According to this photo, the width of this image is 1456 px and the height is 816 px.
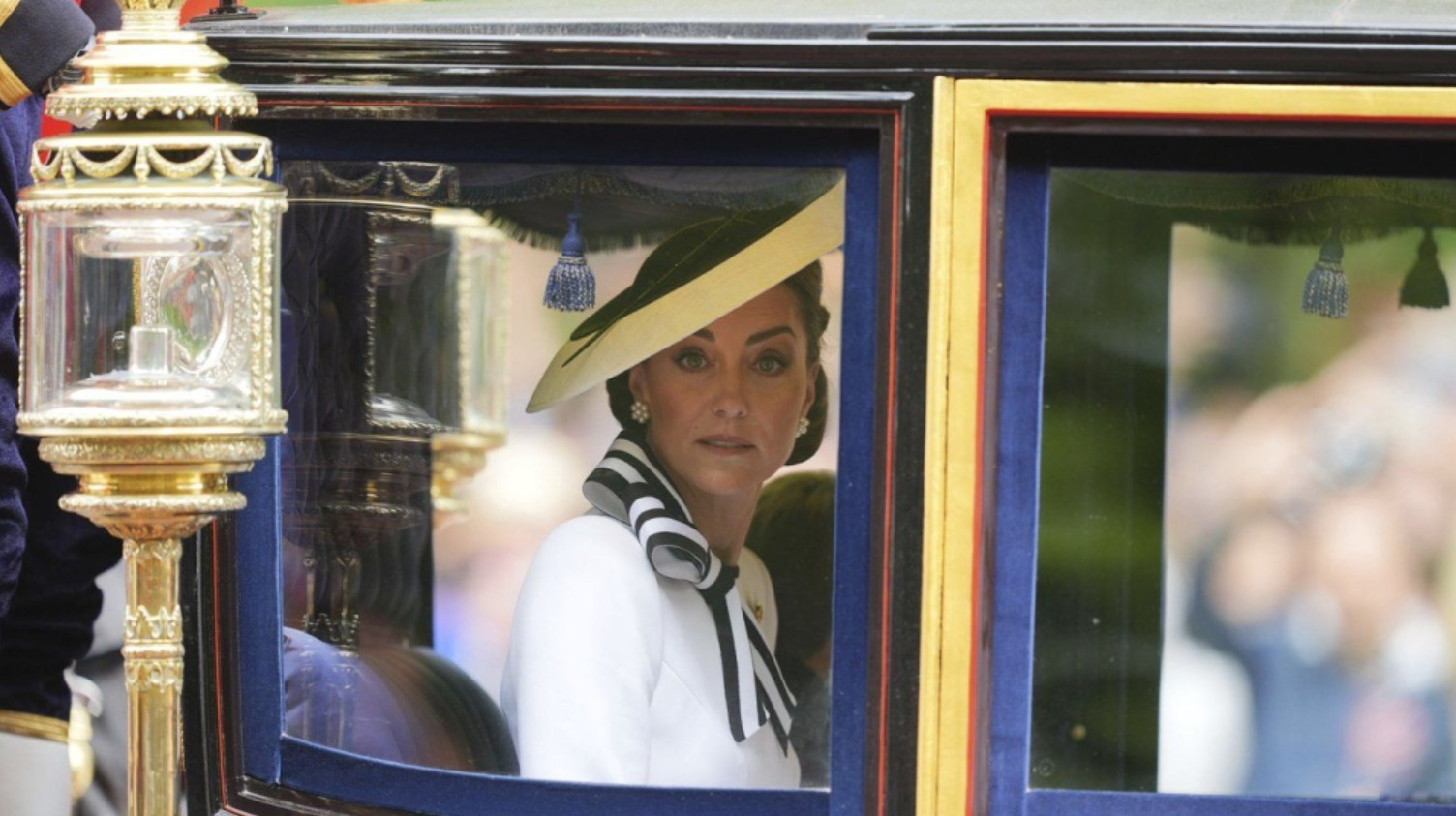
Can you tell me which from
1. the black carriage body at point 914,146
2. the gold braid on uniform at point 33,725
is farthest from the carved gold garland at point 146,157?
the gold braid on uniform at point 33,725

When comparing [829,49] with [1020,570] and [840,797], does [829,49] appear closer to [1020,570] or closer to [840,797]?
[1020,570]

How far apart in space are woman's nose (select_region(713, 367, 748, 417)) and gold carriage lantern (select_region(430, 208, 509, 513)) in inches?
8.5

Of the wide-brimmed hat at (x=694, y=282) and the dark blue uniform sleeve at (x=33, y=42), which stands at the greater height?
the dark blue uniform sleeve at (x=33, y=42)

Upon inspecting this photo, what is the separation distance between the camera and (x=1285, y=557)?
7.13ft

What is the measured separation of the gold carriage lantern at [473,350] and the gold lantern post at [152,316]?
0.70 ft

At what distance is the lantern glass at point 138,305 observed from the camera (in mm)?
2043

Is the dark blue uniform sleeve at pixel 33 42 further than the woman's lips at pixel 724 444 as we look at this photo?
Yes

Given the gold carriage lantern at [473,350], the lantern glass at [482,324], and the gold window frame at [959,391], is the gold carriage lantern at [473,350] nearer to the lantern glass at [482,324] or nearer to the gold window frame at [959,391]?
the lantern glass at [482,324]

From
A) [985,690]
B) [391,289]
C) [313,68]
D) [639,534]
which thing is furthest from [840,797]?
[313,68]

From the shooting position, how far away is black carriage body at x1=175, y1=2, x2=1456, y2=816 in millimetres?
2096

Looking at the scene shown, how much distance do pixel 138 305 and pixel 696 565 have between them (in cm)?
59

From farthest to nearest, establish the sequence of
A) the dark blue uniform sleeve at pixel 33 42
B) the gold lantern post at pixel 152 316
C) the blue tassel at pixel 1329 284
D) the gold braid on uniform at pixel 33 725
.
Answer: the gold braid on uniform at pixel 33 725 → the dark blue uniform sleeve at pixel 33 42 → the blue tassel at pixel 1329 284 → the gold lantern post at pixel 152 316

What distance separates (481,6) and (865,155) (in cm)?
52

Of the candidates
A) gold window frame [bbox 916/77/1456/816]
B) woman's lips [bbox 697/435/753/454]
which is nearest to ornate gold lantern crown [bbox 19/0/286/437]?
woman's lips [bbox 697/435/753/454]
